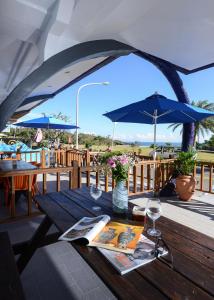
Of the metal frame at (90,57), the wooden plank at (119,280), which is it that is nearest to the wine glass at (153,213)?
the wooden plank at (119,280)

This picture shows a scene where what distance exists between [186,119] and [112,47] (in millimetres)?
2202

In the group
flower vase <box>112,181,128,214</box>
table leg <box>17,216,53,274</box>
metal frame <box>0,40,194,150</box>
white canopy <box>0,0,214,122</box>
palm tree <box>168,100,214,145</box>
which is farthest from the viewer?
palm tree <box>168,100,214,145</box>

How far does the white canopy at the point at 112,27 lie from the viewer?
279 centimetres

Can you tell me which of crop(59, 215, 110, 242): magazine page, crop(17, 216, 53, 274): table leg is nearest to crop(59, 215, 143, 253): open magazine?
crop(59, 215, 110, 242): magazine page

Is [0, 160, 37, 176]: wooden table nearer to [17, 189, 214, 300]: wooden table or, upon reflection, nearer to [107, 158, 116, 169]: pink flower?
[107, 158, 116, 169]: pink flower

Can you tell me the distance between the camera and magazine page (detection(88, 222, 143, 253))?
120cm

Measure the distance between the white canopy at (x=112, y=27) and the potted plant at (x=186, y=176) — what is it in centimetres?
200

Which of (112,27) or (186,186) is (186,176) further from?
(112,27)

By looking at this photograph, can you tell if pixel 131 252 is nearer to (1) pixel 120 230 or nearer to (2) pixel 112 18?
(1) pixel 120 230

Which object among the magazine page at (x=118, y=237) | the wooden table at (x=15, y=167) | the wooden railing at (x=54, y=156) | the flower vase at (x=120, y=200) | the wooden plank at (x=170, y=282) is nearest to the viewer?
the wooden plank at (x=170, y=282)

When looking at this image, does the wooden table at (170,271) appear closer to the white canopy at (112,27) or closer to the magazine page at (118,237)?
the magazine page at (118,237)

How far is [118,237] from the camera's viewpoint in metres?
1.30

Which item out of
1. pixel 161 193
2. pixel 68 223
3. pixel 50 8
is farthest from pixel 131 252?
pixel 161 193

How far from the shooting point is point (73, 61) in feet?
14.1
